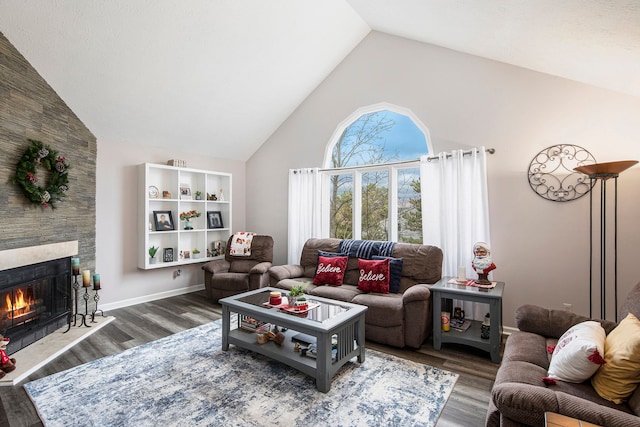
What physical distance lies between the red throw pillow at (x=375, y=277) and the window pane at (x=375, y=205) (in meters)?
0.87

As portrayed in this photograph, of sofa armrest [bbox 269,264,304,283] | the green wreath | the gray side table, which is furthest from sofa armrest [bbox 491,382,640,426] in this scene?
the green wreath

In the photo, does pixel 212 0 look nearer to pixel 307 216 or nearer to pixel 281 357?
pixel 307 216

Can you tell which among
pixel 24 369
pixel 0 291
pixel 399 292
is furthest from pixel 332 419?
pixel 0 291

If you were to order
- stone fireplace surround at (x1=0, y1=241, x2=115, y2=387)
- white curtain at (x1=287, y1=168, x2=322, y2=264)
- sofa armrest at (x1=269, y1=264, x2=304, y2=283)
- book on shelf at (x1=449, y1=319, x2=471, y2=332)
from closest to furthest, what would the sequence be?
stone fireplace surround at (x1=0, y1=241, x2=115, y2=387) < book on shelf at (x1=449, y1=319, x2=471, y2=332) < sofa armrest at (x1=269, y1=264, x2=304, y2=283) < white curtain at (x1=287, y1=168, x2=322, y2=264)

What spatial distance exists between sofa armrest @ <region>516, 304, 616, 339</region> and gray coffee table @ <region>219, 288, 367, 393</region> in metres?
1.22

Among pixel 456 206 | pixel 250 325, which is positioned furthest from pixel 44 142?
pixel 456 206

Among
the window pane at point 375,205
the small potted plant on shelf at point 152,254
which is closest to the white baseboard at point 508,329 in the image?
the window pane at point 375,205

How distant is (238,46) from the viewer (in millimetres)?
3695

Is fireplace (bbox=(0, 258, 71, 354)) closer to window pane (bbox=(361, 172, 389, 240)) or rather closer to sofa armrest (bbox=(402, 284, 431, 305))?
sofa armrest (bbox=(402, 284, 431, 305))

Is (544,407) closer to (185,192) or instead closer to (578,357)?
(578,357)

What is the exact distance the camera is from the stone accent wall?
2.88 meters

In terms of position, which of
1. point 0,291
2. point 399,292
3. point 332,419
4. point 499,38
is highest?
point 499,38

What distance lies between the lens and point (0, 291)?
2.72 metres

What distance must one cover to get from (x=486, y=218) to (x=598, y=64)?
160 centimetres
